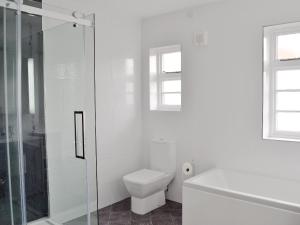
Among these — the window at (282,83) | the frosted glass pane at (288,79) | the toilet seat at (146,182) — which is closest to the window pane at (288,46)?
the window at (282,83)

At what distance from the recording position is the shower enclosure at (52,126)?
8.09 feet

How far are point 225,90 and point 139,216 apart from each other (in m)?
1.76

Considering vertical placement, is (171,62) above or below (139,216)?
above

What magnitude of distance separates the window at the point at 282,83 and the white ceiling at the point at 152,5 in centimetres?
87

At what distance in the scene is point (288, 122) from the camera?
3143mm

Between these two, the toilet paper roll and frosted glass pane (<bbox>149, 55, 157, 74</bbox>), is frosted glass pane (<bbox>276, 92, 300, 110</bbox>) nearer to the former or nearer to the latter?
the toilet paper roll

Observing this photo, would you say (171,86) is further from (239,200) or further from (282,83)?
(239,200)

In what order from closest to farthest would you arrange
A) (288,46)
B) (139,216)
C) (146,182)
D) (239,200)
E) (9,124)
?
1. (9,124)
2. (239,200)
3. (288,46)
4. (146,182)
5. (139,216)

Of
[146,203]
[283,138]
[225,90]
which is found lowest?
[146,203]

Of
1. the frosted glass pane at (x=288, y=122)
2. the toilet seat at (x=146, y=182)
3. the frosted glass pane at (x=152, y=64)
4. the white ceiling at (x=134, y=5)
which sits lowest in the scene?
the toilet seat at (x=146, y=182)

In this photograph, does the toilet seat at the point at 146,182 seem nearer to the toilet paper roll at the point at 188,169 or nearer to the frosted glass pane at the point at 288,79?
the toilet paper roll at the point at 188,169

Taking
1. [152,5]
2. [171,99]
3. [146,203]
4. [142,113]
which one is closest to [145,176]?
[146,203]

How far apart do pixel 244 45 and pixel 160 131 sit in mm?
1530

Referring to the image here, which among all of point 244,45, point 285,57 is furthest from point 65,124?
point 285,57
